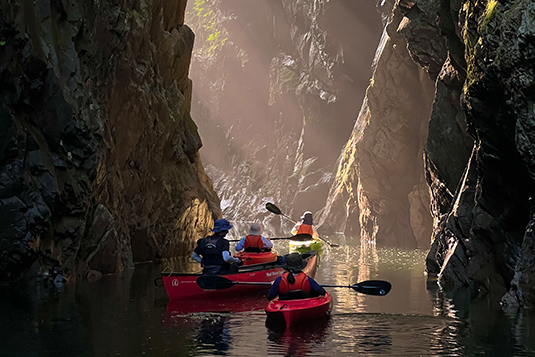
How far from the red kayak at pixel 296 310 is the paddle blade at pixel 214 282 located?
108 inches

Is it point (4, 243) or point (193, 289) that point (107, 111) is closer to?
point (4, 243)

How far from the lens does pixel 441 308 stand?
551 inches

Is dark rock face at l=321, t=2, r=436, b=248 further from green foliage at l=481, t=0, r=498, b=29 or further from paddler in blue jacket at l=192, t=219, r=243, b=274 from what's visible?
paddler in blue jacket at l=192, t=219, r=243, b=274

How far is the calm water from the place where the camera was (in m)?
9.14

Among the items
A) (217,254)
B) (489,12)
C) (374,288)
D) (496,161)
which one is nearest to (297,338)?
(374,288)

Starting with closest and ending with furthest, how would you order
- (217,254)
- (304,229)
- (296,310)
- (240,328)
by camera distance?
(296,310) → (240,328) → (217,254) → (304,229)

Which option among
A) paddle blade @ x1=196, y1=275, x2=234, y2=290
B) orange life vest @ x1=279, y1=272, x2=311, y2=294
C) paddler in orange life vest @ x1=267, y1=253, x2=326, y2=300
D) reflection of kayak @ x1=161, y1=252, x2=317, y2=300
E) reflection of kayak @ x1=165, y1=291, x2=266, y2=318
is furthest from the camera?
reflection of kayak @ x1=161, y1=252, x2=317, y2=300

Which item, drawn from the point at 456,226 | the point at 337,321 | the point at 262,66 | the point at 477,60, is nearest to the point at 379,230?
the point at 456,226

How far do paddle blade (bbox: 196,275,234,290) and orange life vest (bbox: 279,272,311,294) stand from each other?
2772 millimetres

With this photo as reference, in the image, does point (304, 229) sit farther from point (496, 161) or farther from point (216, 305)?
point (216, 305)

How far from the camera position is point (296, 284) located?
11.5m

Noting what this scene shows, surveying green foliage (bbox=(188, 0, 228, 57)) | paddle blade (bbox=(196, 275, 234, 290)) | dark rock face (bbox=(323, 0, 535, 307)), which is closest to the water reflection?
paddle blade (bbox=(196, 275, 234, 290))

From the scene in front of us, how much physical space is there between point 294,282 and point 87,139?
10230 mm

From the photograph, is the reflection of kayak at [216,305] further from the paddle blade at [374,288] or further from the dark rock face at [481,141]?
the dark rock face at [481,141]
